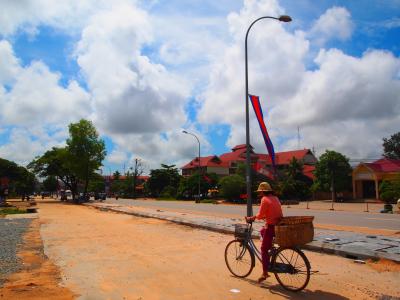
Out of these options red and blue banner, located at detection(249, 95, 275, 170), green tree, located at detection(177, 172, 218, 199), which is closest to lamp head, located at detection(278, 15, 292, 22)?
red and blue banner, located at detection(249, 95, 275, 170)

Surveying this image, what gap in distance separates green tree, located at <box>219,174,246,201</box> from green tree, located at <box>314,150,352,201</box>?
1100 cm

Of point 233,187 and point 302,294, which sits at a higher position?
point 233,187

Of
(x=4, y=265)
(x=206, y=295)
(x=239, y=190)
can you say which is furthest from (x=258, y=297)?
(x=239, y=190)

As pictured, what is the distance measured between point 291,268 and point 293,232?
1.98 ft

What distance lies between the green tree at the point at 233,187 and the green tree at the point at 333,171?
11003 millimetres

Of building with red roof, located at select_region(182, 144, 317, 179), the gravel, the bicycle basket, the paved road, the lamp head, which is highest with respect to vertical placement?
building with red roof, located at select_region(182, 144, 317, 179)

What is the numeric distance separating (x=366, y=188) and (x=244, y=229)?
55.9 metres

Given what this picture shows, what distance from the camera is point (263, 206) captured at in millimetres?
7332

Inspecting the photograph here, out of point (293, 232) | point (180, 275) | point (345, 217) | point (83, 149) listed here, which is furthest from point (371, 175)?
point (293, 232)

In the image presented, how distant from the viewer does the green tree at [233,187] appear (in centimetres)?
5581

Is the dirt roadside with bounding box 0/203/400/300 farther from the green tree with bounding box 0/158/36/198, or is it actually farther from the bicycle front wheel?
the green tree with bounding box 0/158/36/198

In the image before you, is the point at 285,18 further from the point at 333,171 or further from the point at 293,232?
the point at 333,171

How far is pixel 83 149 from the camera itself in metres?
58.8

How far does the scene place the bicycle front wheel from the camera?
25.5ft
